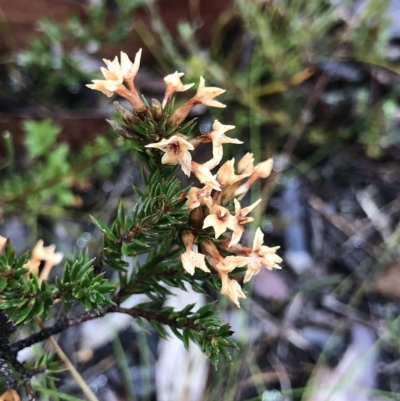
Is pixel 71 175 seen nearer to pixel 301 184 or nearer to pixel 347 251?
pixel 301 184

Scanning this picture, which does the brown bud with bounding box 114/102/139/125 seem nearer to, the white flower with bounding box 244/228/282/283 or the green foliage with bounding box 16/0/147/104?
the white flower with bounding box 244/228/282/283

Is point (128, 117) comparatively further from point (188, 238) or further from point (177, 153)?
point (188, 238)

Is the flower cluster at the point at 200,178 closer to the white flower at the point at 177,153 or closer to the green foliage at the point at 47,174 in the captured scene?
the white flower at the point at 177,153

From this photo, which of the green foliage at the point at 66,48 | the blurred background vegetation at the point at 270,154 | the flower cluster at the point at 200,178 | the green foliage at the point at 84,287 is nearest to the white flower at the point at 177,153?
the flower cluster at the point at 200,178

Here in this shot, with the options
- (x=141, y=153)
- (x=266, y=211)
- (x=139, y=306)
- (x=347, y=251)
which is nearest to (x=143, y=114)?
(x=141, y=153)

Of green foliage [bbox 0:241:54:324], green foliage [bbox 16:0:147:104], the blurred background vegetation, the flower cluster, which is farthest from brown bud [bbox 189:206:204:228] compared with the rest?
green foliage [bbox 16:0:147:104]

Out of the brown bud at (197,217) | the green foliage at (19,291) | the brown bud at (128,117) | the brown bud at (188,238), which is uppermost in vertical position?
the brown bud at (128,117)
